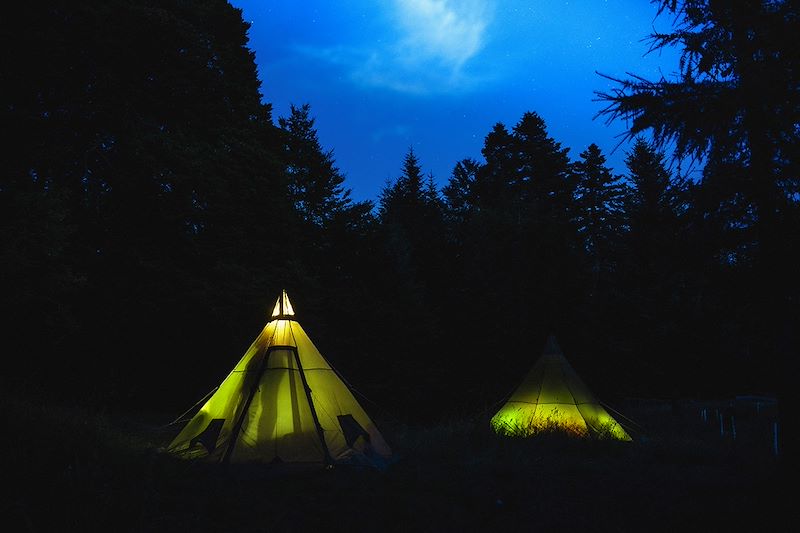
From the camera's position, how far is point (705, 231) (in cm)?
941

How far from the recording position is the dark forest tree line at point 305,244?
8.77m

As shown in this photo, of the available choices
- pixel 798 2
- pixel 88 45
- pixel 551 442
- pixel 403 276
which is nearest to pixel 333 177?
pixel 403 276

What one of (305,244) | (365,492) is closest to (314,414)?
(365,492)

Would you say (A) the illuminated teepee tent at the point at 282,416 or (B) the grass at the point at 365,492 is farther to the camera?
(A) the illuminated teepee tent at the point at 282,416

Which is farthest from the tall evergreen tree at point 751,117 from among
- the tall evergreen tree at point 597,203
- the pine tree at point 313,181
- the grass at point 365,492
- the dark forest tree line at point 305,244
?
the tall evergreen tree at point 597,203

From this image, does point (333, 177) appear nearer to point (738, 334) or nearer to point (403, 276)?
point (403, 276)

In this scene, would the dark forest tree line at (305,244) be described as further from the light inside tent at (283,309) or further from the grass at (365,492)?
the light inside tent at (283,309)

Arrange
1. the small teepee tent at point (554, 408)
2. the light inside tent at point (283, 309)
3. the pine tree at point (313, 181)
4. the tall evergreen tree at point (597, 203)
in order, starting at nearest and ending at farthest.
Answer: the light inside tent at point (283, 309), the small teepee tent at point (554, 408), the pine tree at point (313, 181), the tall evergreen tree at point (597, 203)

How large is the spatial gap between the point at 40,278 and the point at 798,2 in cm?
1380

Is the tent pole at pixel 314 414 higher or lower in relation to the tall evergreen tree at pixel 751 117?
lower

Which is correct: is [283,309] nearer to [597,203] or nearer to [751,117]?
[751,117]

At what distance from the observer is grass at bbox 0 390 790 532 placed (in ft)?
18.0

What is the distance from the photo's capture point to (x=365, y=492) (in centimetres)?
699

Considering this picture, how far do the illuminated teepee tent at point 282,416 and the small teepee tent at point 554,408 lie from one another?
439 cm
